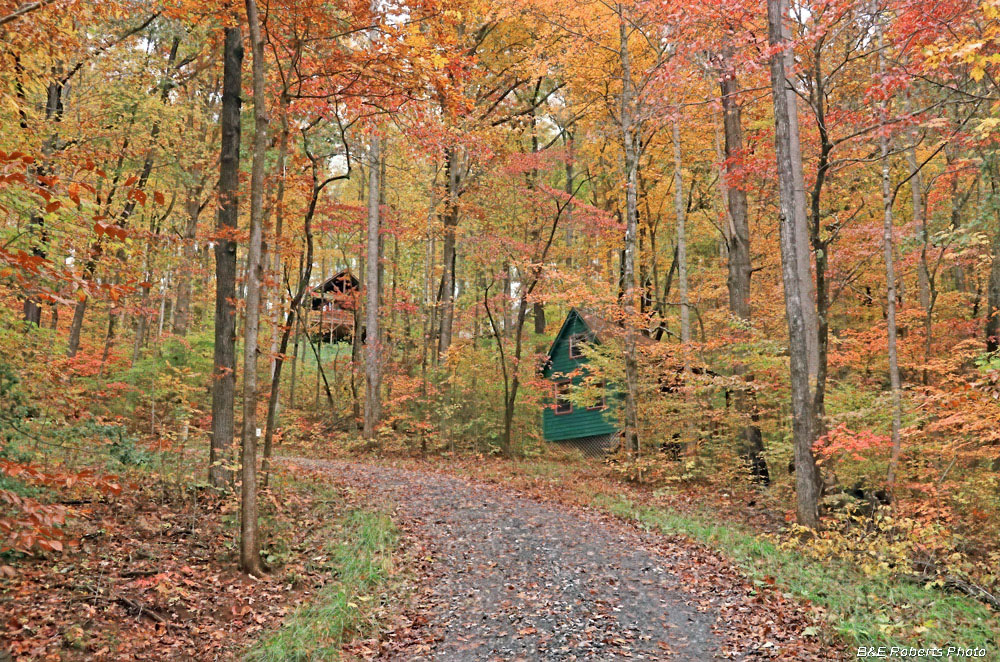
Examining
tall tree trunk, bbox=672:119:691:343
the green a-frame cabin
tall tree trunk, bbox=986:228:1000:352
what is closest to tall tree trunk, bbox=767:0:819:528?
tall tree trunk, bbox=672:119:691:343

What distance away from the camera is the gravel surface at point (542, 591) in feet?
20.2

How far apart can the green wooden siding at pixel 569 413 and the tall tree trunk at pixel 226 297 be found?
16187 mm

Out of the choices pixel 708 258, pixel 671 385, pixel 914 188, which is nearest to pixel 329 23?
pixel 671 385

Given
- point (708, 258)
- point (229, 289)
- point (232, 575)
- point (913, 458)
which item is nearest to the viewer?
point (232, 575)

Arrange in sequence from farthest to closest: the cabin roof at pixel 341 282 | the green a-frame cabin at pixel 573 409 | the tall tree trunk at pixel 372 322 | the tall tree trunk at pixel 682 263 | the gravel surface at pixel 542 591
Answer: the cabin roof at pixel 341 282, the green a-frame cabin at pixel 573 409, the tall tree trunk at pixel 372 322, the tall tree trunk at pixel 682 263, the gravel surface at pixel 542 591

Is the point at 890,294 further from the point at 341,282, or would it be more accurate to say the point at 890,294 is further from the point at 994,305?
the point at 341,282

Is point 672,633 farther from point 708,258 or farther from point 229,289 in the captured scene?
point 708,258

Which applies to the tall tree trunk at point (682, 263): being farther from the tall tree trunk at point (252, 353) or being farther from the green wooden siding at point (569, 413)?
the tall tree trunk at point (252, 353)

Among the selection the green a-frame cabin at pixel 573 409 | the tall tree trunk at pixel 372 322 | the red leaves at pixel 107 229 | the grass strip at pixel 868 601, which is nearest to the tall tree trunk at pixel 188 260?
the tall tree trunk at pixel 372 322

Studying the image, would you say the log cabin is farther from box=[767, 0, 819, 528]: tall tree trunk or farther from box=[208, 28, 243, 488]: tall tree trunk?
box=[767, 0, 819, 528]: tall tree trunk

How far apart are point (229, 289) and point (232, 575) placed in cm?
414

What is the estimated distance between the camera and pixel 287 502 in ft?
31.9

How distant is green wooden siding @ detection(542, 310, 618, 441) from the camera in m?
24.6

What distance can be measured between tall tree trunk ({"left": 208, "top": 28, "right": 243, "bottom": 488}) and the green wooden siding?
53.1 feet
